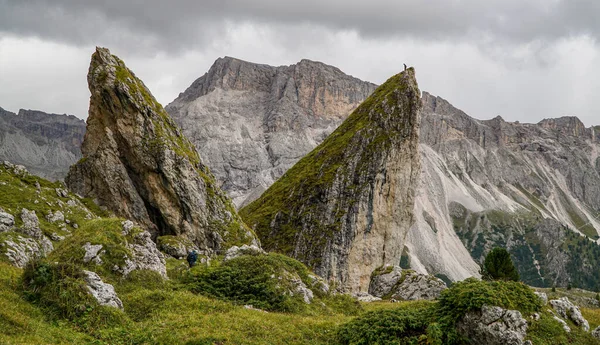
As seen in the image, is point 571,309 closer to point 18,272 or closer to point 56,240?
point 18,272

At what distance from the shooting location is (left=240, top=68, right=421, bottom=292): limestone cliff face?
79.1 metres

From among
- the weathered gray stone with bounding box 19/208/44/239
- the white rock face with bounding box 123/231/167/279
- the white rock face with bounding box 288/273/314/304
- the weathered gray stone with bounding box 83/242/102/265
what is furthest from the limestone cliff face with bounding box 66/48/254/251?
the weathered gray stone with bounding box 83/242/102/265

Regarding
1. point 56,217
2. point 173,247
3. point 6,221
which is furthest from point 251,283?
point 56,217

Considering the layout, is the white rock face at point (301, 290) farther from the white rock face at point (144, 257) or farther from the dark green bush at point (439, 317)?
the white rock face at point (144, 257)

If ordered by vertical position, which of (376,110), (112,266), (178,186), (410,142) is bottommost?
(112,266)

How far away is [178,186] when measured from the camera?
53.5m

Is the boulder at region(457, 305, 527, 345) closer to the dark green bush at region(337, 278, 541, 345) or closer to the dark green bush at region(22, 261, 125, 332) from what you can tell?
the dark green bush at region(337, 278, 541, 345)

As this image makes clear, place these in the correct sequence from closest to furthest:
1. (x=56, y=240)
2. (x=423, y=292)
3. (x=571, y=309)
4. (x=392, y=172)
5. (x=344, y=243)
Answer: (x=571, y=309), (x=56, y=240), (x=423, y=292), (x=344, y=243), (x=392, y=172)

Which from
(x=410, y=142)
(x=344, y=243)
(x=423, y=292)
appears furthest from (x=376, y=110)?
(x=423, y=292)

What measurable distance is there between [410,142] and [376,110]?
9.50 m

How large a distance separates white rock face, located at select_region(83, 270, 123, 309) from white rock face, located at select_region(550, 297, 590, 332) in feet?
71.7

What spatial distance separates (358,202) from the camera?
80.9 metres

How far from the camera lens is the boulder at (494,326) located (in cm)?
1911

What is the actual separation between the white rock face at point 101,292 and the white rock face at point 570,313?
21840mm
